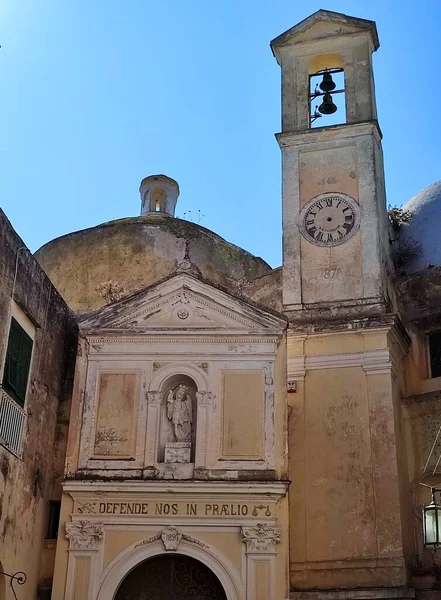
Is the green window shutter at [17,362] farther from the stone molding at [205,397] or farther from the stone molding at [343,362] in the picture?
the stone molding at [343,362]

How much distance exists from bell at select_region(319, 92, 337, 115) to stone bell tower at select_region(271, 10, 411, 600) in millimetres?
31

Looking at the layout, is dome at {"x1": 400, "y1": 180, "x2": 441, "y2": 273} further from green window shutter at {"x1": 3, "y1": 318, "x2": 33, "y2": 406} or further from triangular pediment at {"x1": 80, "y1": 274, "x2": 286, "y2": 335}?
green window shutter at {"x1": 3, "y1": 318, "x2": 33, "y2": 406}

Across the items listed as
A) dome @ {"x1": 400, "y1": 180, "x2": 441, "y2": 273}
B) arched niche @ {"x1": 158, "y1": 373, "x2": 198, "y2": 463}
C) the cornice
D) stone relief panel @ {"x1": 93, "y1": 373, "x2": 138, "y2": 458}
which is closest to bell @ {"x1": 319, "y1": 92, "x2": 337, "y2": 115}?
dome @ {"x1": 400, "y1": 180, "x2": 441, "y2": 273}

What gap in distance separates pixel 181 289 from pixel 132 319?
3.26 ft

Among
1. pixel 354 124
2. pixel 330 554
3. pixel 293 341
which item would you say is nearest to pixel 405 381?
pixel 293 341

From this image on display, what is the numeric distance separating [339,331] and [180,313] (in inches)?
126

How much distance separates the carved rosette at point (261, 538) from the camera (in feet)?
43.6

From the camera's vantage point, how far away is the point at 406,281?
1819cm

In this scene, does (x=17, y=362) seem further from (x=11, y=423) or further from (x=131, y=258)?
(x=131, y=258)

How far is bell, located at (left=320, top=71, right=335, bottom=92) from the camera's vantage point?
65.0 ft

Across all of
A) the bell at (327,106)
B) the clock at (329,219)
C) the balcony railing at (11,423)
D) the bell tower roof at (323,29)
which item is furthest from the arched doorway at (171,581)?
the bell tower roof at (323,29)

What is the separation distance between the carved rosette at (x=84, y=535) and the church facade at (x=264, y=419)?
30 mm

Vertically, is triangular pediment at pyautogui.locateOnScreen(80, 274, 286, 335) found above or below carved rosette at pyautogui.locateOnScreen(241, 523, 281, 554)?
above

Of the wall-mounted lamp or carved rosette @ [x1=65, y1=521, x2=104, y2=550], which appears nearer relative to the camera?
the wall-mounted lamp
